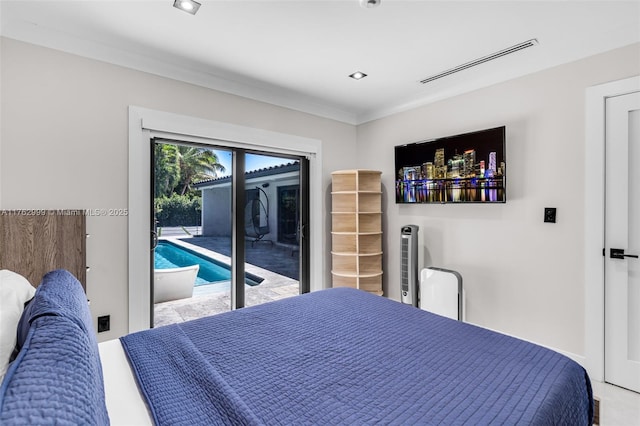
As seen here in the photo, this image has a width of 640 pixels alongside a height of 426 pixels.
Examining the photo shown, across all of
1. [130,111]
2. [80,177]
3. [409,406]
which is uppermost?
[130,111]

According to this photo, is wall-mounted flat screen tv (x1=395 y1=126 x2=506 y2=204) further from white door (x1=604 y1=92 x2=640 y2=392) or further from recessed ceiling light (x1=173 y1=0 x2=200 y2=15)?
recessed ceiling light (x1=173 y1=0 x2=200 y2=15)

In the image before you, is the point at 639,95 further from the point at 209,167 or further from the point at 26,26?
the point at 26,26

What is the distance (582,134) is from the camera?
2.35 metres

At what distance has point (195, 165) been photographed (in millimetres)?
2936

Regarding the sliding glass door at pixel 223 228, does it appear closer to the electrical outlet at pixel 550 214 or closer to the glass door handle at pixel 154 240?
the glass door handle at pixel 154 240

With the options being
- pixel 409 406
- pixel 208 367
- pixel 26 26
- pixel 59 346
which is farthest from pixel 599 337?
pixel 26 26

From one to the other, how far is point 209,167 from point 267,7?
5.23 feet

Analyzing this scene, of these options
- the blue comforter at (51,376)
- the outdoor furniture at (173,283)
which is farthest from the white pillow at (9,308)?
the outdoor furniture at (173,283)

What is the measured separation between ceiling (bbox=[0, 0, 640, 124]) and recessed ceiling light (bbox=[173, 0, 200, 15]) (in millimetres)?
41

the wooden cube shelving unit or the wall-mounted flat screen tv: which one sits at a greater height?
the wall-mounted flat screen tv

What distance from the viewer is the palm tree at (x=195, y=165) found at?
286cm

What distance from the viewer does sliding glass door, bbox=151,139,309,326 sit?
280 centimetres

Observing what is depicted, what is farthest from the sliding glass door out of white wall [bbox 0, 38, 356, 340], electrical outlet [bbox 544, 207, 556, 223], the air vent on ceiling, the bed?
electrical outlet [bbox 544, 207, 556, 223]

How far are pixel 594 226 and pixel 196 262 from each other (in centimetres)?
342
